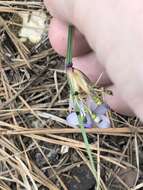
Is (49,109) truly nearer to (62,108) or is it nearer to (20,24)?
(62,108)

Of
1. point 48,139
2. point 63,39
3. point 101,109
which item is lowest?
Answer: point 48,139

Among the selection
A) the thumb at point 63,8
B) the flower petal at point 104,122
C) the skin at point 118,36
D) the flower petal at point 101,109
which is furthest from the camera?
the flower petal at point 104,122

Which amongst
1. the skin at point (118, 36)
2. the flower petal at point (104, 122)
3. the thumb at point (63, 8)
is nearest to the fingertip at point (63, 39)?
the thumb at point (63, 8)

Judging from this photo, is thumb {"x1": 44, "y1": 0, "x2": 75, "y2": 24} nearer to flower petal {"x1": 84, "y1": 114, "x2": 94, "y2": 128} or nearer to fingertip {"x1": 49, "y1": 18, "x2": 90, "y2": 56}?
fingertip {"x1": 49, "y1": 18, "x2": 90, "y2": 56}

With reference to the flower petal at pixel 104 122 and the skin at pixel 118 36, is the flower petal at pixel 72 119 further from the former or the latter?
the skin at pixel 118 36

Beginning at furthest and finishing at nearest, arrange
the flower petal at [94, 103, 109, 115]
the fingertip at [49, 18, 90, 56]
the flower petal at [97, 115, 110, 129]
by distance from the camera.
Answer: the flower petal at [97, 115, 110, 129], the flower petal at [94, 103, 109, 115], the fingertip at [49, 18, 90, 56]

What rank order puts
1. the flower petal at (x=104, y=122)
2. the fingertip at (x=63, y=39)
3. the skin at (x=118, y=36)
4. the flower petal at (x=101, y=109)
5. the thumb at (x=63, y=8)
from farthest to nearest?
the flower petal at (x=104, y=122)
the flower petal at (x=101, y=109)
the fingertip at (x=63, y=39)
the thumb at (x=63, y=8)
the skin at (x=118, y=36)

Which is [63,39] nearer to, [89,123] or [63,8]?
[63,8]

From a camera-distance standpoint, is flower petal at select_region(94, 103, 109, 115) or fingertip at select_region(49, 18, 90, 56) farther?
flower petal at select_region(94, 103, 109, 115)

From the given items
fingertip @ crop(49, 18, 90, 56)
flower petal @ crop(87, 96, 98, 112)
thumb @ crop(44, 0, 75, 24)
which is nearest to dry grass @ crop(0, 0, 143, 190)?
flower petal @ crop(87, 96, 98, 112)

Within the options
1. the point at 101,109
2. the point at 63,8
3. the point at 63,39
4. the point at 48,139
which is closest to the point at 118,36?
the point at 63,8
